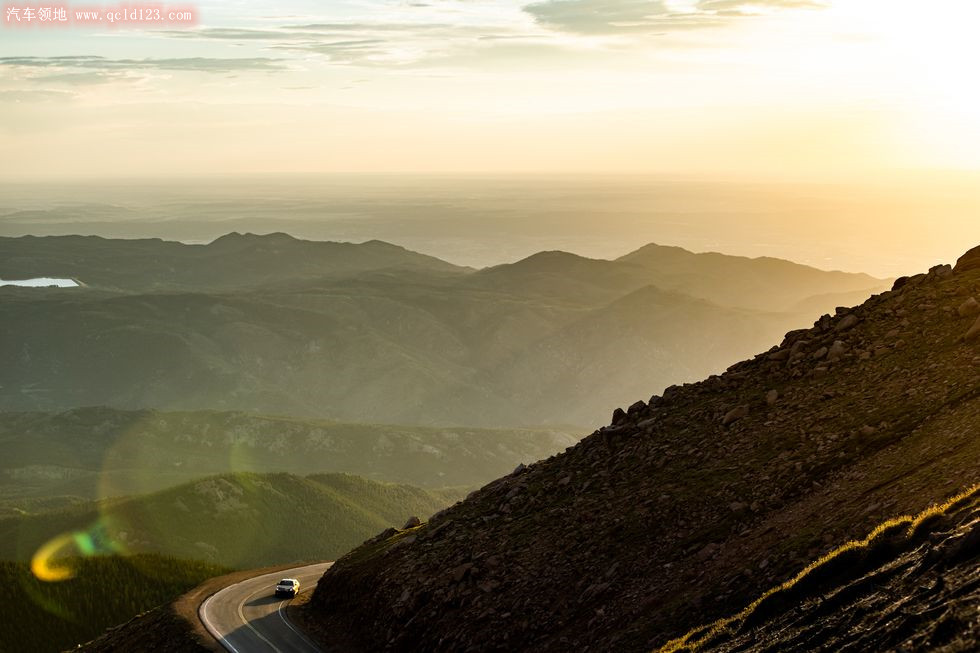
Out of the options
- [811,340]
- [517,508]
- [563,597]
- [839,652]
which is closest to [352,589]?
[517,508]

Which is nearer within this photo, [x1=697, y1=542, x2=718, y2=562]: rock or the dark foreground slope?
the dark foreground slope

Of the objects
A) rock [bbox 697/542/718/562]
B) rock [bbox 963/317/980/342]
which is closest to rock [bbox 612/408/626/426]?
rock [bbox 697/542/718/562]

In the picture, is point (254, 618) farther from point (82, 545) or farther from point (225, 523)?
point (225, 523)

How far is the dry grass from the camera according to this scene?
24984mm

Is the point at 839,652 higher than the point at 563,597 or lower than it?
higher

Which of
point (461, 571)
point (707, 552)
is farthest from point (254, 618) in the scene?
point (707, 552)

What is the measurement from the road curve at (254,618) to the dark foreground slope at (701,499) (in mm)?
1864

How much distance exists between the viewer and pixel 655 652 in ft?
89.1

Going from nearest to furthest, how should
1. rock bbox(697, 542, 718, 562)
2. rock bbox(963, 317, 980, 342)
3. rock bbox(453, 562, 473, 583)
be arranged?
rock bbox(697, 542, 718, 562)
rock bbox(963, 317, 980, 342)
rock bbox(453, 562, 473, 583)

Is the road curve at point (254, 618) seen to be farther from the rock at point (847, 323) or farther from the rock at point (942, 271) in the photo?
the rock at point (942, 271)

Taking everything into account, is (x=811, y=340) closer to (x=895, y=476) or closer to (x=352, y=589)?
(x=895, y=476)

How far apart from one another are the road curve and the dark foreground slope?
1864mm

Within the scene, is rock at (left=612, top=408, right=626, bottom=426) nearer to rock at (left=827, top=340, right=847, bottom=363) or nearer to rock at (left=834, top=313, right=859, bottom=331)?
rock at (left=827, top=340, right=847, bottom=363)

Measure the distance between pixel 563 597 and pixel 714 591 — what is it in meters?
7.04
